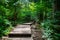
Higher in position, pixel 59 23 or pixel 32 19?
pixel 59 23

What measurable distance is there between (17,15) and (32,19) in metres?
5.68

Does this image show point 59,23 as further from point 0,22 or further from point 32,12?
point 32,12

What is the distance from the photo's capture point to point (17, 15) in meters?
16.3

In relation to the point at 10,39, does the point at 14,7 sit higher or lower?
higher

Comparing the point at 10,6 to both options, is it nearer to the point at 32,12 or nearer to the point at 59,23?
the point at 32,12

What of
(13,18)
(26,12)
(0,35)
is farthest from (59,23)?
(26,12)

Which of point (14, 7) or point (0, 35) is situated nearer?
point (0, 35)

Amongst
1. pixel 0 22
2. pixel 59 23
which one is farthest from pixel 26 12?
pixel 59 23

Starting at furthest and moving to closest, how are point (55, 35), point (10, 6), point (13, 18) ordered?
1. point (13, 18)
2. point (10, 6)
3. point (55, 35)

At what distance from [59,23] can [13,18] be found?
1021cm

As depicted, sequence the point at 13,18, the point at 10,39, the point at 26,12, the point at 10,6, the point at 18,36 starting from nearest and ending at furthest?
the point at 10,39
the point at 18,36
the point at 10,6
the point at 13,18
the point at 26,12

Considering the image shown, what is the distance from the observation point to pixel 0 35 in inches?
323

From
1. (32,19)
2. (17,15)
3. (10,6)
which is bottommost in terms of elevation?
(32,19)

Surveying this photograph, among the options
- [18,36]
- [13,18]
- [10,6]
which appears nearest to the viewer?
[18,36]
